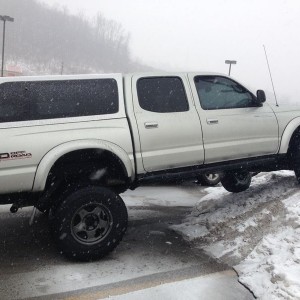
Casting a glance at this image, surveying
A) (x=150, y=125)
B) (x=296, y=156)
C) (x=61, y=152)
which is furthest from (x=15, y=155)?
(x=296, y=156)

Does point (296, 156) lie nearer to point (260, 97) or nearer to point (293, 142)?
point (293, 142)

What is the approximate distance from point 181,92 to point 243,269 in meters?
2.24

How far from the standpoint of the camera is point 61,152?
163 inches

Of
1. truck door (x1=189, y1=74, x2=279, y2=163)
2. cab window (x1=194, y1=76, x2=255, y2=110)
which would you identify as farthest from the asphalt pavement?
cab window (x1=194, y1=76, x2=255, y2=110)

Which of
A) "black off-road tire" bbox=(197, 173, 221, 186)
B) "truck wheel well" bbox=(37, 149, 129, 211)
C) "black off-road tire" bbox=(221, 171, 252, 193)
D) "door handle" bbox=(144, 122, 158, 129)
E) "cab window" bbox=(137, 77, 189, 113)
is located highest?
"cab window" bbox=(137, 77, 189, 113)

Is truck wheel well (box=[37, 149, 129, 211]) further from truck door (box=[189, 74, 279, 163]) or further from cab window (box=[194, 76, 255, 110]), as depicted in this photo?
cab window (box=[194, 76, 255, 110])

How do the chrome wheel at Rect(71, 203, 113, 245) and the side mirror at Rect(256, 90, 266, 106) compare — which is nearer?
the chrome wheel at Rect(71, 203, 113, 245)

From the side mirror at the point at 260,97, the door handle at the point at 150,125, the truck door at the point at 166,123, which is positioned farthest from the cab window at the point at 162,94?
the side mirror at the point at 260,97

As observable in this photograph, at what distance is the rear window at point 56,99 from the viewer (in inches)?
163

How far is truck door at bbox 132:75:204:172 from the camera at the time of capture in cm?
461

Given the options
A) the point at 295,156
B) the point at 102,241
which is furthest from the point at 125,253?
the point at 295,156

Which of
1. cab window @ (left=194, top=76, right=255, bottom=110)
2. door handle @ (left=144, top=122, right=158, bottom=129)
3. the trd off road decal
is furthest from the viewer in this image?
cab window @ (left=194, top=76, right=255, bottom=110)

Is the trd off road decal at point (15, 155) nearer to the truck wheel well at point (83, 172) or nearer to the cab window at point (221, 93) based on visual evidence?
the truck wheel well at point (83, 172)

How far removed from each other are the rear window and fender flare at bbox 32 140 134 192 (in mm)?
360
